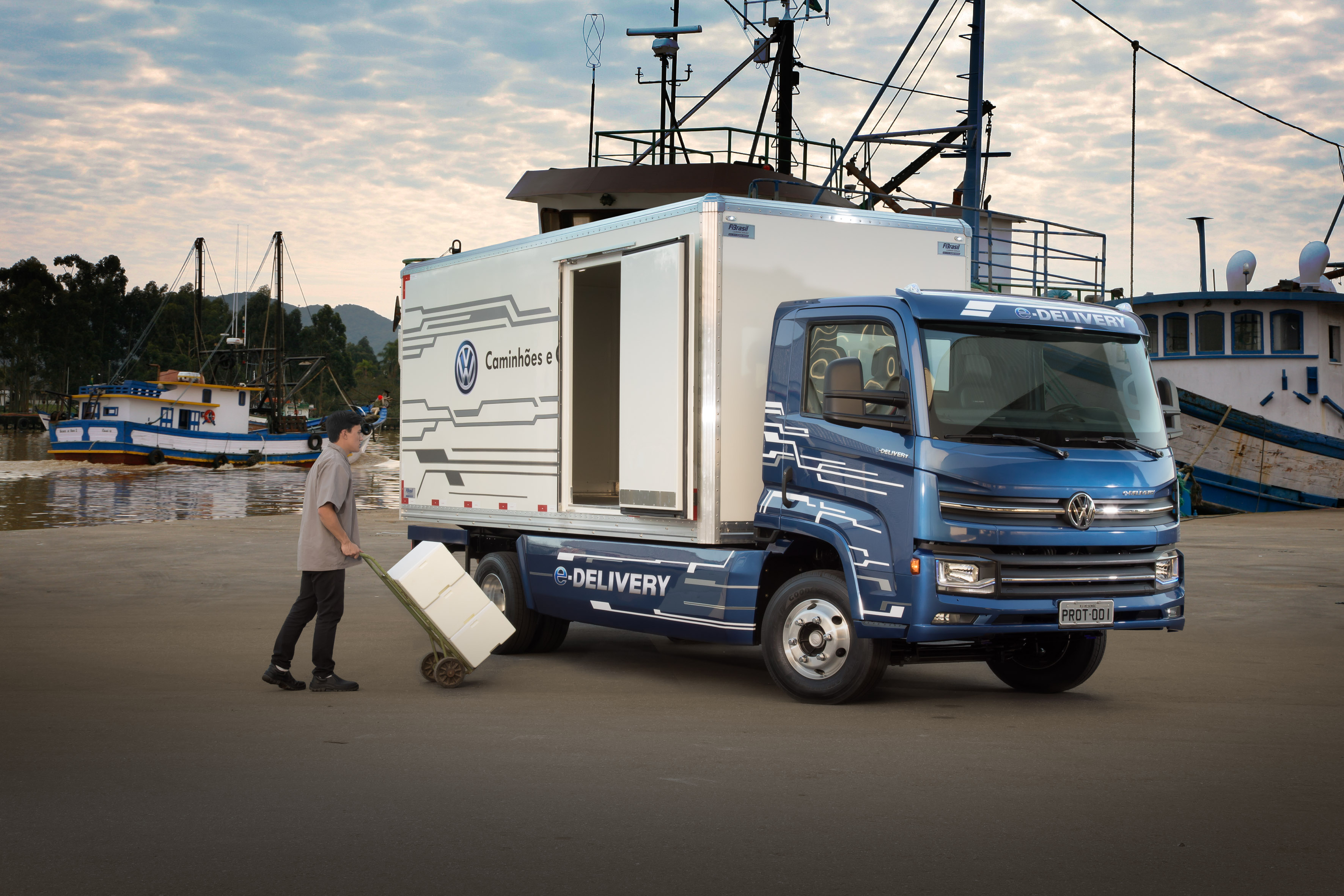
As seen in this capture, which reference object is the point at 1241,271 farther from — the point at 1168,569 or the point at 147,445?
the point at 147,445

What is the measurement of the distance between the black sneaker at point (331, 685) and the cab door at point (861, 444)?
311 centimetres

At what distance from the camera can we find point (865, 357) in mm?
8203

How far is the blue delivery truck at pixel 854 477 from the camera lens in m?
7.52

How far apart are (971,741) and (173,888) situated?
427 cm

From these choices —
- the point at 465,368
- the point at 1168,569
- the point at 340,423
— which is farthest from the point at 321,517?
the point at 1168,569

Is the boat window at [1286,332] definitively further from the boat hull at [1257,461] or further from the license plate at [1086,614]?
the license plate at [1086,614]

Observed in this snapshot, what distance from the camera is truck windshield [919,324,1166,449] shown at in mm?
7754

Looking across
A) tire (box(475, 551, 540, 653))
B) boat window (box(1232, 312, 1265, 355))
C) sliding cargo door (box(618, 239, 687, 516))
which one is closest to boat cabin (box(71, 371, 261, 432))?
boat window (box(1232, 312, 1265, 355))

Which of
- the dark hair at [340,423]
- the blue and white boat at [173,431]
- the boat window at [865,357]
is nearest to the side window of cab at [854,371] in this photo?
the boat window at [865,357]

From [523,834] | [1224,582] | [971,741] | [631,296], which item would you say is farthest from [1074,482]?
[1224,582]

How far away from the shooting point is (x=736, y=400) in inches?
344

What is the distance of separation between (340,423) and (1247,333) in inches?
1069

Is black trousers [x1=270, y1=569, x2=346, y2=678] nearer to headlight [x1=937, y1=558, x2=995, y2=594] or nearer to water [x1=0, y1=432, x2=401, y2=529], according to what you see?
headlight [x1=937, y1=558, x2=995, y2=594]

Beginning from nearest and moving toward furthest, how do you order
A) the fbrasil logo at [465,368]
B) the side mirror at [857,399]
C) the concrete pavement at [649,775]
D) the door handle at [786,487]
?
the concrete pavement at [649,775], the side mirror at [857,399], the door handle at [786,487], the fbrasil logo at [465,368]
